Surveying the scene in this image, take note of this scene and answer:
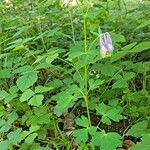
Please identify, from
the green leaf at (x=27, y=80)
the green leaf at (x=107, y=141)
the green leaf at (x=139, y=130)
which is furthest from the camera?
the green leaf at (x=27, y=80)

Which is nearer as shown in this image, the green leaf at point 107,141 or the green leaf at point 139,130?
the green leaf at point 107,141

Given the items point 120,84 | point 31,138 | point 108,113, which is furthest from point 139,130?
point 31,138

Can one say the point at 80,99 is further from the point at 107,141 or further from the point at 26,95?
the point at 107,141

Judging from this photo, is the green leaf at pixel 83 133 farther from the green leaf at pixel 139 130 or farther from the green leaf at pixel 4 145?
the green leaf at pixel 4 145

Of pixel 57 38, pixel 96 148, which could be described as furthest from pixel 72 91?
pixel 57 38

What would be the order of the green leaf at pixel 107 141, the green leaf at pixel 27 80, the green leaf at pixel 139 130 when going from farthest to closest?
the green leaf at pixel 27 80
the green leaf at pixel 139 130
the green leaf at pixel 107 141

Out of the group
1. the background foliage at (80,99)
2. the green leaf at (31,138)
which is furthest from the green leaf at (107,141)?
the green leaf at (31,138)

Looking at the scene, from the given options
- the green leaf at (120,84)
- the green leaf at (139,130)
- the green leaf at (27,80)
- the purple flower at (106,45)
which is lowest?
the green leaf at (139,130)

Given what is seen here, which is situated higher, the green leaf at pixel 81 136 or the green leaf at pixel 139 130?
the green leaf at pixel 81 136

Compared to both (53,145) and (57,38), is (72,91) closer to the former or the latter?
(53,145)
